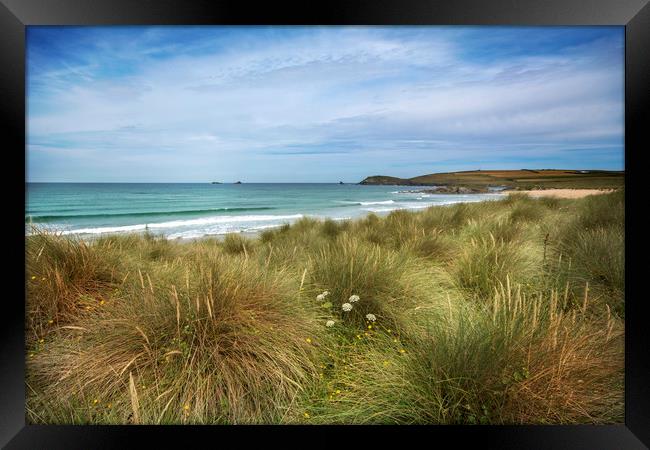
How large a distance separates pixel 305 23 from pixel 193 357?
68.2 inches

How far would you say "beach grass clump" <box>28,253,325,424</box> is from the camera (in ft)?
5.82

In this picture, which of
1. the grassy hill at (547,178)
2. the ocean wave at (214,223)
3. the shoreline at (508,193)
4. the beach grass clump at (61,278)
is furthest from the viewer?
the ocean wave at (214,223)

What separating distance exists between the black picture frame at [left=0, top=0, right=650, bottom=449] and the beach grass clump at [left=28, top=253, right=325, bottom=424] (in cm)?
13

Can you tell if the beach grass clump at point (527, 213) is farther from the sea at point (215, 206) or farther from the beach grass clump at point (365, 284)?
the beach grass clump at point (365, 284)

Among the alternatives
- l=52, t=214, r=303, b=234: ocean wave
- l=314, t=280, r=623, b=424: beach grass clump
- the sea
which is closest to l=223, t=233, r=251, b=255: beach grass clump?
the sea

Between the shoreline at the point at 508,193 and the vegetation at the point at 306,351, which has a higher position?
the shoreline at the point at 508,193

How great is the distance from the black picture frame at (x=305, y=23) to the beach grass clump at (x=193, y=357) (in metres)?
0.13

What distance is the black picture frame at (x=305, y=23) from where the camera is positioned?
1.79m

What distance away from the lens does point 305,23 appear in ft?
6.08

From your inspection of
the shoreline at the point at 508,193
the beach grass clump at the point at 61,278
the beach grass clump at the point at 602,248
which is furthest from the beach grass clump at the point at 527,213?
the beach grass clump at the point at 61,278

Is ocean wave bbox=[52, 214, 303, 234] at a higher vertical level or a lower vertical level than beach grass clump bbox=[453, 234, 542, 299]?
higher

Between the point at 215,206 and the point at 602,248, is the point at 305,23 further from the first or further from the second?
the point at 215,206

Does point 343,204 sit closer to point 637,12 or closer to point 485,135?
point 485,135

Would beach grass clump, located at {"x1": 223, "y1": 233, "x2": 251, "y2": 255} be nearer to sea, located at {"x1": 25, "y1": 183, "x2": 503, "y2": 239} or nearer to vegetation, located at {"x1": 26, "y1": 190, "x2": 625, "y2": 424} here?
sea, located at {"x1": 25, "y1": 183, "x2": 503, "y2": 239}
